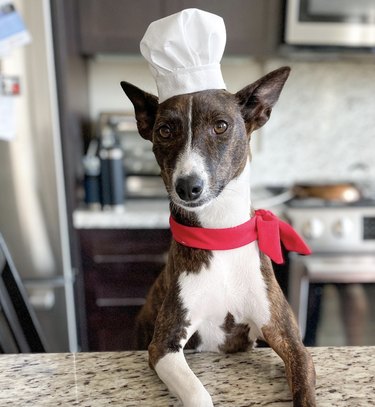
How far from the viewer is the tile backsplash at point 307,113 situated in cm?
236

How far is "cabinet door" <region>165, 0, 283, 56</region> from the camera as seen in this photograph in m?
1.91

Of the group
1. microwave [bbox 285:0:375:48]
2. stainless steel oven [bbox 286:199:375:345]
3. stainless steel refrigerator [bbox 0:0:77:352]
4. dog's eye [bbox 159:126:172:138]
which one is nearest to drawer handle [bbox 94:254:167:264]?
stainless steel refrigerator [bbox 0:0:77:352]

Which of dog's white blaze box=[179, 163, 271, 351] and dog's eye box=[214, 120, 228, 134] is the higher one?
dog's eye box=[214, 120, 228, 134]

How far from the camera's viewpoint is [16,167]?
1.78 metres

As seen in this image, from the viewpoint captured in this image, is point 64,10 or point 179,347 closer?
point 179,347

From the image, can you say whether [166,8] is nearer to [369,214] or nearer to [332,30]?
[332,30]

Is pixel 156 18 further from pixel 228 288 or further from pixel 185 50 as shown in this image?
pixel 228 288

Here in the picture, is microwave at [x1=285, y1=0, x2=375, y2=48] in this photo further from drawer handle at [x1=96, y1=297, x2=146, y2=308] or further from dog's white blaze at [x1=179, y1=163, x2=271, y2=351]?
dog's white blaze at [x1=179, y1=163, x2=271, y2=351]

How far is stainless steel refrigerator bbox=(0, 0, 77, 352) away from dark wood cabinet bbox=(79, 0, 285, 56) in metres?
0.30

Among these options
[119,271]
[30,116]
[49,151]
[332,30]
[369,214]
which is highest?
[332,30]

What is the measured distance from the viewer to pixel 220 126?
62cm

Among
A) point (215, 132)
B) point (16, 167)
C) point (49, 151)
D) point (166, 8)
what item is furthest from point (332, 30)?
point (215, 132)

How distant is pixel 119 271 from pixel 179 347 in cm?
141

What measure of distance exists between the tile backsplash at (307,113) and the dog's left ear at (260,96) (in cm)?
172
